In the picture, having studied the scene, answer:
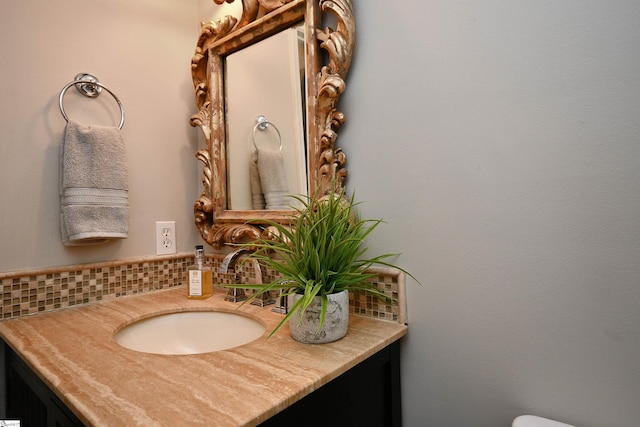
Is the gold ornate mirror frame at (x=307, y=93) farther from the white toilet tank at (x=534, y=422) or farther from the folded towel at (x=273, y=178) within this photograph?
the white toilet tank at (x=534, y=422)

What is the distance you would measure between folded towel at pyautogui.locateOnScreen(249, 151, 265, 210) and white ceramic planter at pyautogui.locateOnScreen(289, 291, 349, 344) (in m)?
0.46

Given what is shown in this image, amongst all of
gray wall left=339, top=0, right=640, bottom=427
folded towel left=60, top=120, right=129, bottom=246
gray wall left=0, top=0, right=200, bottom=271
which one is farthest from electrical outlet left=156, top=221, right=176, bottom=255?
gray wall left=339, top=0, right=640, bottom=427

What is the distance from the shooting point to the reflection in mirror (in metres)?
1.01

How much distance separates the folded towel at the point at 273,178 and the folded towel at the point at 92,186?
440 millimetres

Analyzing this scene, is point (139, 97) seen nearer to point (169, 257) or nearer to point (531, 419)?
point (169, 257)

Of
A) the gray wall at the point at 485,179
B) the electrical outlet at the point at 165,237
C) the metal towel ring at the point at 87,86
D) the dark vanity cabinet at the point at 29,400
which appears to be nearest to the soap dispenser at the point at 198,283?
the electrical outlet at the point at 165,237

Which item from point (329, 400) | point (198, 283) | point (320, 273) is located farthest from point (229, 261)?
point (329, 400)

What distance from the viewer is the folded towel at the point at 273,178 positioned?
1.05 m

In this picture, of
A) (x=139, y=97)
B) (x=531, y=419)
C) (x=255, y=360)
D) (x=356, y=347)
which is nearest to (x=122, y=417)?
(x=255, y=360)

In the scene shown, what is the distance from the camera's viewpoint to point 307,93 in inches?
37.9

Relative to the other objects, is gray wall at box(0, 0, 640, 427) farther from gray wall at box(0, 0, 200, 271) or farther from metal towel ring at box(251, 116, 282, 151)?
metal towel ring at box(251, 116, 282, 151)

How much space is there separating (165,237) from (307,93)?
2.45ft

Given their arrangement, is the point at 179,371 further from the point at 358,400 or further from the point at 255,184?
the point at 255,184

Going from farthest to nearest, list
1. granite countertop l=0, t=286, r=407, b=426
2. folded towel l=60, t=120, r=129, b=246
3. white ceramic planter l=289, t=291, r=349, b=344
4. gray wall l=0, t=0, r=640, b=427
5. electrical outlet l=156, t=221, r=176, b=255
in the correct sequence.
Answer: electrical outlet l=156, t=221, r=176, b=255 → folded towel l=60, t=120, r=129, b=246 → white ceramic planter l=289, t=291, r=349, b=344 → gray wall l=0, t=0, r=640, b=427 → granite countertop l=0, t=286, r=407, b=426
